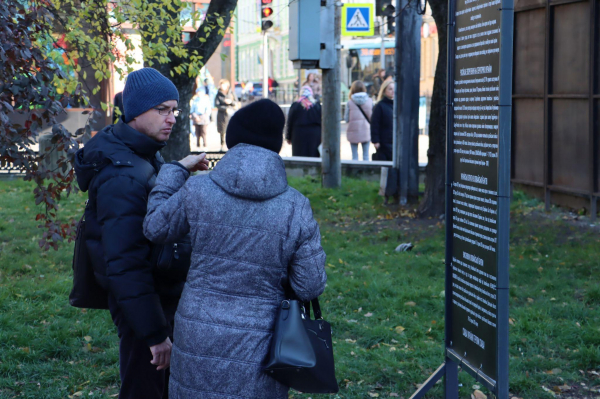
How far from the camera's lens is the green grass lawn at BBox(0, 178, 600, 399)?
4.73m

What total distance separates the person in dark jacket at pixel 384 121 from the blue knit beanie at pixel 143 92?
9.98 meters

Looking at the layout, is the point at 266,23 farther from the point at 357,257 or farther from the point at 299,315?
the point at 299,315

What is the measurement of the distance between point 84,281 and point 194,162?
70 cm

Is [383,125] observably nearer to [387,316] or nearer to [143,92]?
[387,316]

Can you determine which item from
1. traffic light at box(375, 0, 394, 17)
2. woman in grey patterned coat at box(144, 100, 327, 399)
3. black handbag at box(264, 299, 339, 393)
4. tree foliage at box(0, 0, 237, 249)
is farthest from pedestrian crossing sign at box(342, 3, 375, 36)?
black handbag at box(264, 299, 339, 393)

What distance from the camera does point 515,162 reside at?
1073 cm

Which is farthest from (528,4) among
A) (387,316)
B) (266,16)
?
(266,16)

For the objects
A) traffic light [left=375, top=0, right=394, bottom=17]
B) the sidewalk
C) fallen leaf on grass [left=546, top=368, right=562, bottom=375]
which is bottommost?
fallen leaf on grass [left=546, top=368, right=562, bottom=375]

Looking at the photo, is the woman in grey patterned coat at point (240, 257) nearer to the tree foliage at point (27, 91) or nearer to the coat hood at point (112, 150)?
the coat hood at point (112, 150)

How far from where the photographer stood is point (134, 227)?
2746 millimetres

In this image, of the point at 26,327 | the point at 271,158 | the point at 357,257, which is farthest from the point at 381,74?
the point at 271,158

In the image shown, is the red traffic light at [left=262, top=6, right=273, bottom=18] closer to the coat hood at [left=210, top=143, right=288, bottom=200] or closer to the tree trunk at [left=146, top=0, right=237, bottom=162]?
the tree trunk at [left=146, top=0, right=237, bottom=162]

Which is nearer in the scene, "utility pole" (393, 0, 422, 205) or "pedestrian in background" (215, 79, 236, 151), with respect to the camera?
"utility pole" (393, 0, 422, 205)

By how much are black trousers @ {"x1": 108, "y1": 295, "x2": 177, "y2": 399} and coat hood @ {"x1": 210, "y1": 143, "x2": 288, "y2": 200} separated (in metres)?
0.76
